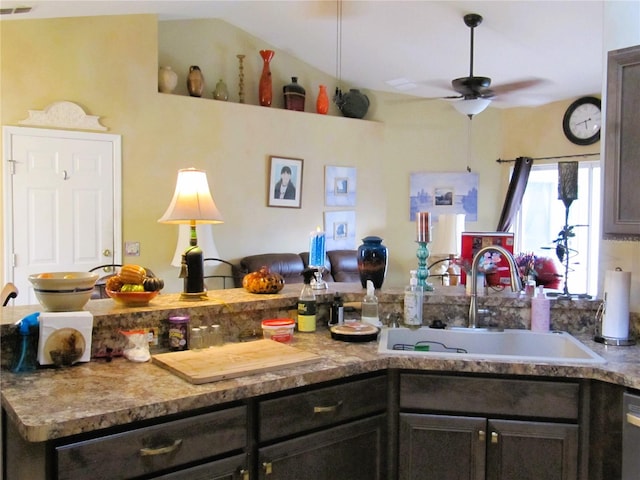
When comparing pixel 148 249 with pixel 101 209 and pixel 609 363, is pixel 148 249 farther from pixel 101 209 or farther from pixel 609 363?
pixel 609 363

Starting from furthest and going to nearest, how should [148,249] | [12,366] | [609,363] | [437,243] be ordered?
[437,243] → [148,249] → [609,363] → [12,366]

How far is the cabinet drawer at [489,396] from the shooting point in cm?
188

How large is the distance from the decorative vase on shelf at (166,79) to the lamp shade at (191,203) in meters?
3.11

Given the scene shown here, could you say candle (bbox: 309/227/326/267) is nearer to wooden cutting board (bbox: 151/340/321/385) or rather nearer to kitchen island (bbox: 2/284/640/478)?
kitchen island (bbox: 2/284/640/478)

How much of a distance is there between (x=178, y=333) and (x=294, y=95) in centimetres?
445

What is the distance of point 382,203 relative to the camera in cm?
700

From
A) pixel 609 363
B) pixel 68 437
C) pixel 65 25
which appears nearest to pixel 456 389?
pixel 609 363

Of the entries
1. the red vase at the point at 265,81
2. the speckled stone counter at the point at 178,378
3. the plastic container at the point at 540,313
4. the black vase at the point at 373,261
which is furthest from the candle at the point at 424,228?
the red vase at the point at 265,81

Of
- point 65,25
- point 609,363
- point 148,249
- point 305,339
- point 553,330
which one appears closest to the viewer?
point 609,363

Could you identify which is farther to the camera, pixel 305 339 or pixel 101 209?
pixel 101 209

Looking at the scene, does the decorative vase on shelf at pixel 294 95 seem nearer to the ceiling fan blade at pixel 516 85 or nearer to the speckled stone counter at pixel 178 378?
the ceiling fan blade at pixel 516 85

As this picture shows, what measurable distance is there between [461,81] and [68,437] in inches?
168

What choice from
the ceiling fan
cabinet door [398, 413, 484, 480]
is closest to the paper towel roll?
cabinet door [398, 413, 484, 480]

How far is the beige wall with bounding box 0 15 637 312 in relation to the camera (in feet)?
15.2
